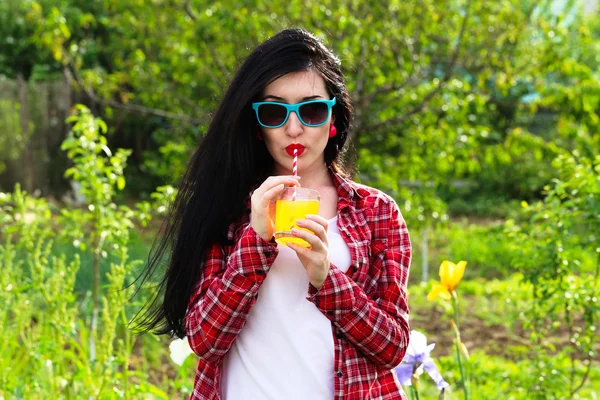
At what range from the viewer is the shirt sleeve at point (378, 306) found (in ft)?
4.31

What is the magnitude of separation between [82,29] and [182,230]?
7975mm

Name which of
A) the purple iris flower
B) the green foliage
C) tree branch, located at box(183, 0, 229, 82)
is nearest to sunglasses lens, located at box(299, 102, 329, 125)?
the purple iris flower

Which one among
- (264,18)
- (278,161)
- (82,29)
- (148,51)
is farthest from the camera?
(82,29)

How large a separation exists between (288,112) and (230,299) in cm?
36

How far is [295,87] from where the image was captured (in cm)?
143

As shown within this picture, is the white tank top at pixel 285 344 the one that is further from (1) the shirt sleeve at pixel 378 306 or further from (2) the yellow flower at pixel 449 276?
(2) the yellow flower at pixel 449 276

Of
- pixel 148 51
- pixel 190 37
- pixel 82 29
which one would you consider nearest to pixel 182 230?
pixel 190 37

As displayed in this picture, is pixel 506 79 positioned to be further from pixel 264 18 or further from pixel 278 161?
pixel 278 161

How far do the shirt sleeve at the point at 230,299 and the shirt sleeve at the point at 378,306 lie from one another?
0.11 metres

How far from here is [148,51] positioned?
16.1 ft

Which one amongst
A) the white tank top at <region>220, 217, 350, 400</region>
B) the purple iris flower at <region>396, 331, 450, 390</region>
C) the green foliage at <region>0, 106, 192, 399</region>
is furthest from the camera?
the green foliage at <region>0, 106, 192, 399</region>

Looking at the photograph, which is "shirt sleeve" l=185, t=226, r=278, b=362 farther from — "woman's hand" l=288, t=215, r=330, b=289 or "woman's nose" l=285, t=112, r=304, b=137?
"woman's nose" l=285, t=112, r=304, b=137

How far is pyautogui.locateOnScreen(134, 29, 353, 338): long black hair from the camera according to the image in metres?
1.45

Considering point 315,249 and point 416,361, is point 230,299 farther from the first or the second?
point 416,361
